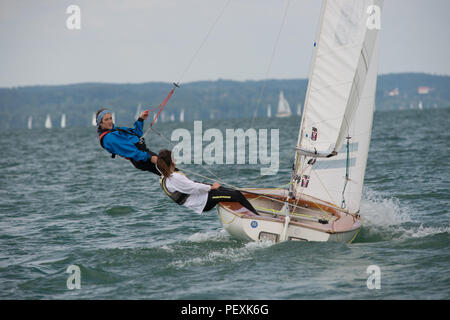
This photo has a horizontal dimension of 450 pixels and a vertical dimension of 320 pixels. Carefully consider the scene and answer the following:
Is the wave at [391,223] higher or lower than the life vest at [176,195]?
lower

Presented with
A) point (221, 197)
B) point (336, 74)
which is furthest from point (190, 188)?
point (336, 74)

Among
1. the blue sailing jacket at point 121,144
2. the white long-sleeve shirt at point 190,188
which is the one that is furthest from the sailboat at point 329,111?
the blue sailing jacket at point 121,144

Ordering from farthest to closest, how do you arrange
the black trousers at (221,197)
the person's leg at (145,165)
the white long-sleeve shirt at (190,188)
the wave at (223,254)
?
the black trousers at (221,197) < the person's leg at (145,165) < the white long-sleeve shirt at (190,188) < the wave at (223,254)

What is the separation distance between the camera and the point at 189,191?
823 cm

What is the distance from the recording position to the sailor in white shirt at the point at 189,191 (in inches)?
314

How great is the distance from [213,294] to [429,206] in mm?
6667

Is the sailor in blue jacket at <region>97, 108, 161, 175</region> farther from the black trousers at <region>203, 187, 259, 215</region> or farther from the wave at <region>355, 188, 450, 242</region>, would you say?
the wave at <region>355, 188, 450, 242</region>

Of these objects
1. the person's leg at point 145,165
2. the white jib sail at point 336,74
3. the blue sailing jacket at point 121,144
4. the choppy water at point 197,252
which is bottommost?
the choppy water at point 197,252

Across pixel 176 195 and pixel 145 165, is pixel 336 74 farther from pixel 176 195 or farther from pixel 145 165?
pixel 145 165

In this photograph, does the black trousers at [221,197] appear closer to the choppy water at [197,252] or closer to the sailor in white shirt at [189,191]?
the sailor in white shirt at [189,191]

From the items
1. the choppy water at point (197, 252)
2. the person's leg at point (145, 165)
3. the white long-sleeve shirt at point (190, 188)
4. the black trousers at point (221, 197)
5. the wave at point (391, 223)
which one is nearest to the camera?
the choppy water at point (197, 252)
